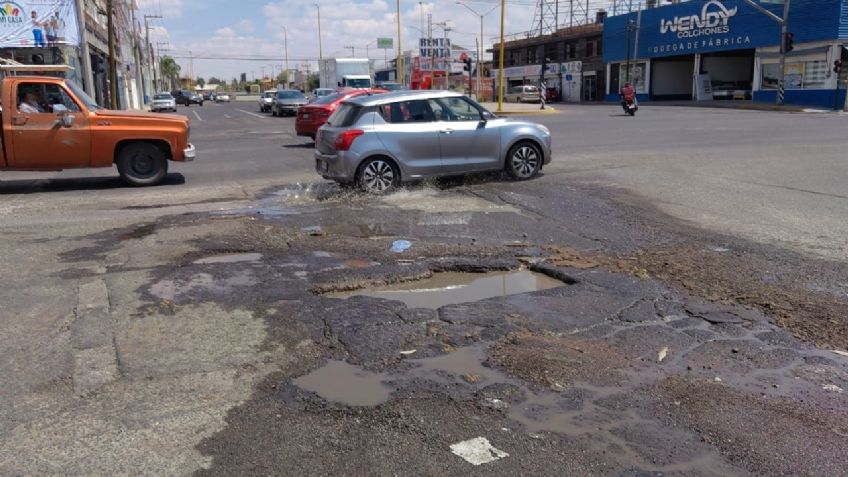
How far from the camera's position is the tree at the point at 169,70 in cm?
13345

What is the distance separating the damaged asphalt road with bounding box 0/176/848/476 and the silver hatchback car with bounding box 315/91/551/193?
3317mm

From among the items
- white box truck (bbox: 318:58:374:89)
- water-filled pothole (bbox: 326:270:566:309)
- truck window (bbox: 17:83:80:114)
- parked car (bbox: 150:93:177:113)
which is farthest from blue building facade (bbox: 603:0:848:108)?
truck window (bbox: 17:83:80:114)

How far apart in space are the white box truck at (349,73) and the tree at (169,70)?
88.1m

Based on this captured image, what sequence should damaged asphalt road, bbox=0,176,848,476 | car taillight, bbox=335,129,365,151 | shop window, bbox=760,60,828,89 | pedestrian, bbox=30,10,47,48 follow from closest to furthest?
damaged asphalt road, bbox=0,176,848,476 < car taillight, bbox=335,129,365,151 < pedestrian, bbox=30,10,47,48 < shop window, bbox=760,60,828,89

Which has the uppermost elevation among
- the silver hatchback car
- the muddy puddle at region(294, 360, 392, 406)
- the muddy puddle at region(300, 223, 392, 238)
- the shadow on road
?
the silver hatchback car

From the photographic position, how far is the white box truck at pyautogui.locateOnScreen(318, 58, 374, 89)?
49.0 meters

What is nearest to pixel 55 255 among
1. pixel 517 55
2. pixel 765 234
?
pixel 765 234

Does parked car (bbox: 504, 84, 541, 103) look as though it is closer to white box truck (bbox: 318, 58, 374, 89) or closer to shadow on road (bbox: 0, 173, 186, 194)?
white box truck (bbox: 318, 58, 374, 89)

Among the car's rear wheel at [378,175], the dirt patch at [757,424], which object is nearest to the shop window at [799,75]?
the car's rear wheel at [378,175]

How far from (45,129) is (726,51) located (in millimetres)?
53982

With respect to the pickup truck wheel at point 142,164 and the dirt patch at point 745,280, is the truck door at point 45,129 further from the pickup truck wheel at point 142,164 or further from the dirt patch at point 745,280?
the dirt patch at point 745,280

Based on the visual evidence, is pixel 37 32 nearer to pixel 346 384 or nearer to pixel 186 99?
pixel 346 384

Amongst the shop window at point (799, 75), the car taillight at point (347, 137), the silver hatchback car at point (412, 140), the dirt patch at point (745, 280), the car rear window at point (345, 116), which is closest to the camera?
the dirt patch at point (745, 280)

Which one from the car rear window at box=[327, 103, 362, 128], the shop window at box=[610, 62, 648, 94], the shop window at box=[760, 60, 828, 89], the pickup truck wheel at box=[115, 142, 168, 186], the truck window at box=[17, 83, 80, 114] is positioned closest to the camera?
the car rear window at box=[327, 103, 362, 128]
